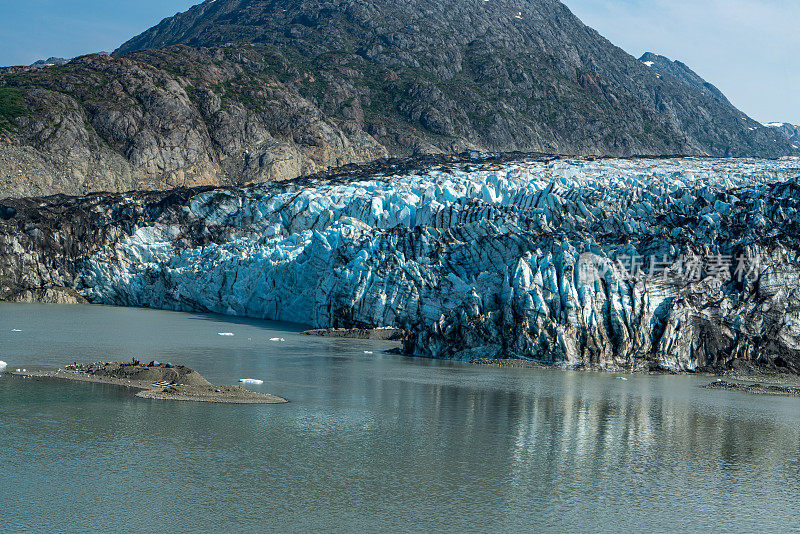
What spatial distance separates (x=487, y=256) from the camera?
41.6 m

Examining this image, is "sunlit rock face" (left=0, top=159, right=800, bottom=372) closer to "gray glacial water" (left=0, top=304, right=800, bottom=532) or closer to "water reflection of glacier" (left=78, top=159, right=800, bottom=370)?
"water reflection of glacier" (left=78, top=159, right=800, bottom=370)

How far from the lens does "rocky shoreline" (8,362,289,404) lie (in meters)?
22.6

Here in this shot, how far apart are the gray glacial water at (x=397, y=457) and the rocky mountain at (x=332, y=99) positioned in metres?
54.0

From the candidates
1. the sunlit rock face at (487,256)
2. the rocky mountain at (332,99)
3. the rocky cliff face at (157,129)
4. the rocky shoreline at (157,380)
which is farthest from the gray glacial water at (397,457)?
the rocky mountain at (332,99)

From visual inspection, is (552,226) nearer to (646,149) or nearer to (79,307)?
(79,307)

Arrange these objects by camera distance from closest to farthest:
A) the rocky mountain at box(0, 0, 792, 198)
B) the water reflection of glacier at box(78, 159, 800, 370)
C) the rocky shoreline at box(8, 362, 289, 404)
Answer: the rocky shoreline at box(8, 362, 289, 404) < the water reflection of glacier at box(78, 159, 800, 370) < the rocky mountain at box(0, 0, 792, 198)

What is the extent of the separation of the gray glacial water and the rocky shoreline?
32.7 inches

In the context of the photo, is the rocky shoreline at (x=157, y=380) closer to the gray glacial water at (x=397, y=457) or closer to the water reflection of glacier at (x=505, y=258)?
the gray glacial water at (x=397, y=457)

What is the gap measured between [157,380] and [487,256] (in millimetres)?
21453

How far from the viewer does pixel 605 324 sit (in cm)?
3325

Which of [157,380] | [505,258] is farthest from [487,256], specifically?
[157,380]

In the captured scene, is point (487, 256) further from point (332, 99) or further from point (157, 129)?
point (332, 99)

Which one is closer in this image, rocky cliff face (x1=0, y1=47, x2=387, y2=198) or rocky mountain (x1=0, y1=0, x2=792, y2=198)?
rocky cliff face (x1=0, y1=47, x2=387, y2=198)

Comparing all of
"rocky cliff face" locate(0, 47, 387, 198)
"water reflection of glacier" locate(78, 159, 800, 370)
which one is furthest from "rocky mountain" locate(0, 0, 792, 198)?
"water reflection of glacier" locate(78, 159, 800, 370)
